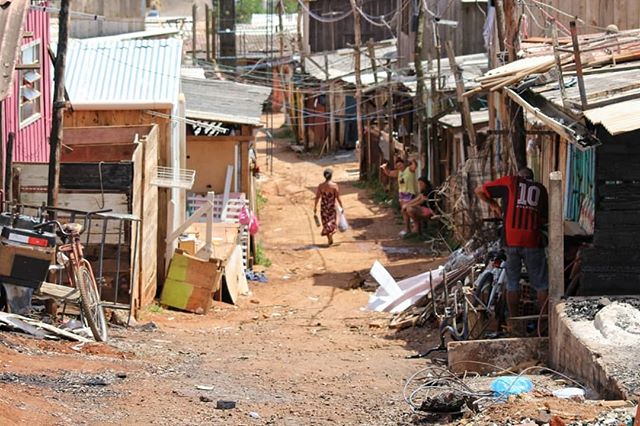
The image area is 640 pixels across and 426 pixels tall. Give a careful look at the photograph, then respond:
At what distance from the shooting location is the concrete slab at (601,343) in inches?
324

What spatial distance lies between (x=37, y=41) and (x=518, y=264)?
7.36 m

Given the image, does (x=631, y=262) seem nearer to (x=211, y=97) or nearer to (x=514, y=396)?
(x=514, y=396)

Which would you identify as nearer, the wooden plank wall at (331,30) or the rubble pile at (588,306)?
the rubble pile at (588,306)

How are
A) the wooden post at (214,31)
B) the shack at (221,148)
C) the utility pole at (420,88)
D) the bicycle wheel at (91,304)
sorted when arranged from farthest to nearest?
the wooden post at (214,31)
the utility pole at (420,88)
the shack at (221,148)
the bicycle wheel at (91,304)

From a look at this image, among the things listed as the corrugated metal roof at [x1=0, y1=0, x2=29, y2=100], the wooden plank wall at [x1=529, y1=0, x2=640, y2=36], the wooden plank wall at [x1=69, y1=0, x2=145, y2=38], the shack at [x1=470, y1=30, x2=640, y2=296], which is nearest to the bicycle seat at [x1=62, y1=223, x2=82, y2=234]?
the corrugated metal roof at [x1=0, y1=0, x2=29, y2=100]

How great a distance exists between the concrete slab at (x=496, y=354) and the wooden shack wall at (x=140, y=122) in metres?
8.26

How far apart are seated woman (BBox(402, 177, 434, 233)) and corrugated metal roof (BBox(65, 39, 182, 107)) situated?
230 inches

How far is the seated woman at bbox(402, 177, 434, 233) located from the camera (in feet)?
76.7

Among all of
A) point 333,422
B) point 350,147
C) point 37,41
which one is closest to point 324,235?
point 37,41

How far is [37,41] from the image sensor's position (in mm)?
15391

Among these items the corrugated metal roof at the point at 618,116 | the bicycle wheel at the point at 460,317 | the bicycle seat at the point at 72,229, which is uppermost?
the corrugated metal roof at the point at 618,116

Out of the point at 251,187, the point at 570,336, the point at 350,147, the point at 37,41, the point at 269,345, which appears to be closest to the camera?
the point at 570,336

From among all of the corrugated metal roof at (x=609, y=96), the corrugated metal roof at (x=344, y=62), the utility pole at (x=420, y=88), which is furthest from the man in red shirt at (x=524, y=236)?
the corrugated metal roof at (x=344, y=62)

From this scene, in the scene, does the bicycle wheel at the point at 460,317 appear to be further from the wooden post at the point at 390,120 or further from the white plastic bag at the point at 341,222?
the wooden post at the point at 390,120
